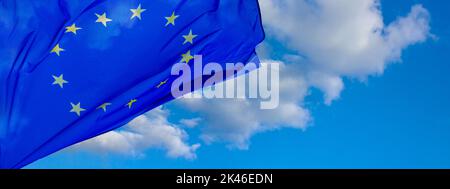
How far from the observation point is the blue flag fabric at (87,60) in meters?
8.13

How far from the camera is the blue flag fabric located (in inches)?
320

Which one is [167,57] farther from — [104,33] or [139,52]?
[104,33]

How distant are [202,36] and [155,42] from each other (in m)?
0.93

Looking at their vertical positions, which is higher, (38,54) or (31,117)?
(38,54)

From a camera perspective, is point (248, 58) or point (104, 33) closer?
point (104, 33)

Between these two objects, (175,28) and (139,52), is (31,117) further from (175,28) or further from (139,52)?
(175,28)

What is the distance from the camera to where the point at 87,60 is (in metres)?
Answer: 8.69

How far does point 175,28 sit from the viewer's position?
9.38 meters
